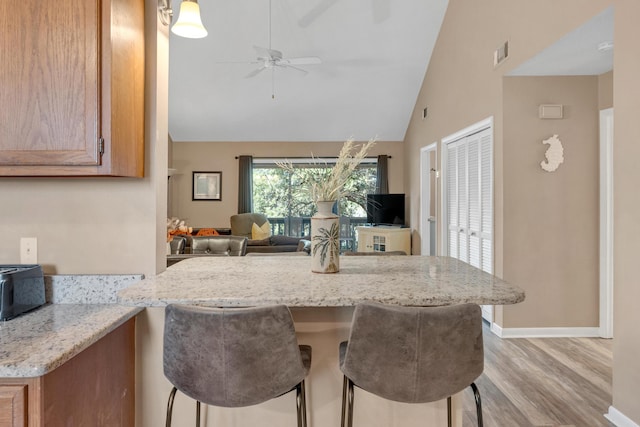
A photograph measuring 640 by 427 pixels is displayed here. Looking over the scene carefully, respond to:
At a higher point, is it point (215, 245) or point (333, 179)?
point (333, 179)

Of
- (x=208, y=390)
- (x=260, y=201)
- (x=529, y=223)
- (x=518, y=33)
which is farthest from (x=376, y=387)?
(x=260, y=201)

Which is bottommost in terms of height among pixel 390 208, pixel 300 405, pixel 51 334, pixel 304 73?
pixel 300 405

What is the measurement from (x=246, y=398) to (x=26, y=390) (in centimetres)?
57

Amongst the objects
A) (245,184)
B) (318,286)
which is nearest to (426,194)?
(245,184)

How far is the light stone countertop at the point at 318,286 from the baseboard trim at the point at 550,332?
2306 mm

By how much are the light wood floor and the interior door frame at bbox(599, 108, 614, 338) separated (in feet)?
0.87

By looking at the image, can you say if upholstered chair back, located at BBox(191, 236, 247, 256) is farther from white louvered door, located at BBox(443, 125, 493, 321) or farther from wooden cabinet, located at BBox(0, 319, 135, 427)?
wooden cabinet, located at BBox(0, 319, 135, 427)

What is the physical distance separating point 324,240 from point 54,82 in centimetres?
107

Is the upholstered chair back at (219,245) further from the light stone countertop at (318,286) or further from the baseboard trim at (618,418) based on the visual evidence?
the baseboard trim at (618,418)

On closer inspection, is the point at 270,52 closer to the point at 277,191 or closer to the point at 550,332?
the point at 550,332

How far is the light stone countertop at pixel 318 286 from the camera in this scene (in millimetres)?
1242

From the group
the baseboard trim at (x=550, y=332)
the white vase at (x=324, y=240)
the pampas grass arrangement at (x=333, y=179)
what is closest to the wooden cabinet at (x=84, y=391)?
the white vase at (x=324, y=240)

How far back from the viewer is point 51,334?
1193 millimetres

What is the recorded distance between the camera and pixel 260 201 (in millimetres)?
8211
